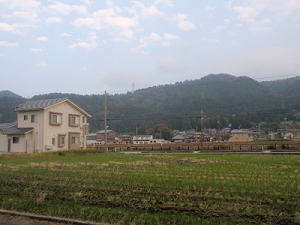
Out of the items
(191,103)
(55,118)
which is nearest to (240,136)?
(191,103)

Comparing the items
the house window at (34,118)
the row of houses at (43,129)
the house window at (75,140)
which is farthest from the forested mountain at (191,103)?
the house window at (34,118)

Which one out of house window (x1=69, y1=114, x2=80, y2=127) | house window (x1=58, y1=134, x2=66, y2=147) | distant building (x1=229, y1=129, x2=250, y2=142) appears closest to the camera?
house window (x1=58, y1=134, x2=66, y2=147)

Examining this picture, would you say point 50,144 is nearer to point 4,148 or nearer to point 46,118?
point 46,118

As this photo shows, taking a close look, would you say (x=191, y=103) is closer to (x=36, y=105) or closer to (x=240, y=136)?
(x=240, y=136)

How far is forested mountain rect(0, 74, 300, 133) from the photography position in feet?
221

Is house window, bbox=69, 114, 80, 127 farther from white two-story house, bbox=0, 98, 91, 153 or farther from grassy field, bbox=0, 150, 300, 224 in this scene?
grassy field, bbox=0, 150, 300, 224

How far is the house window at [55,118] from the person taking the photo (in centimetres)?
3228

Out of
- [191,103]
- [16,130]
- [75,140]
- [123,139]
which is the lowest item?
[123,139]

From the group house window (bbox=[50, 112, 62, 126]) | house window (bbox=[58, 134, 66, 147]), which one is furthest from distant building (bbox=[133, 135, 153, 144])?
house window (bbox=[50, 112, 62, 126])

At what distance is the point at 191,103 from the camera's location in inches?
3093

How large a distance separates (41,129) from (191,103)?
53623 millimetres

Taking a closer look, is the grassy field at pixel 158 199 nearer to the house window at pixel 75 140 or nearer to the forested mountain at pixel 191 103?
the house window at pixel 75 140

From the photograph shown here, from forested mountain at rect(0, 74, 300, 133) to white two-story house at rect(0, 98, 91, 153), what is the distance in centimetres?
2674

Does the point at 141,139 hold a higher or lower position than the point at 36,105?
lower
